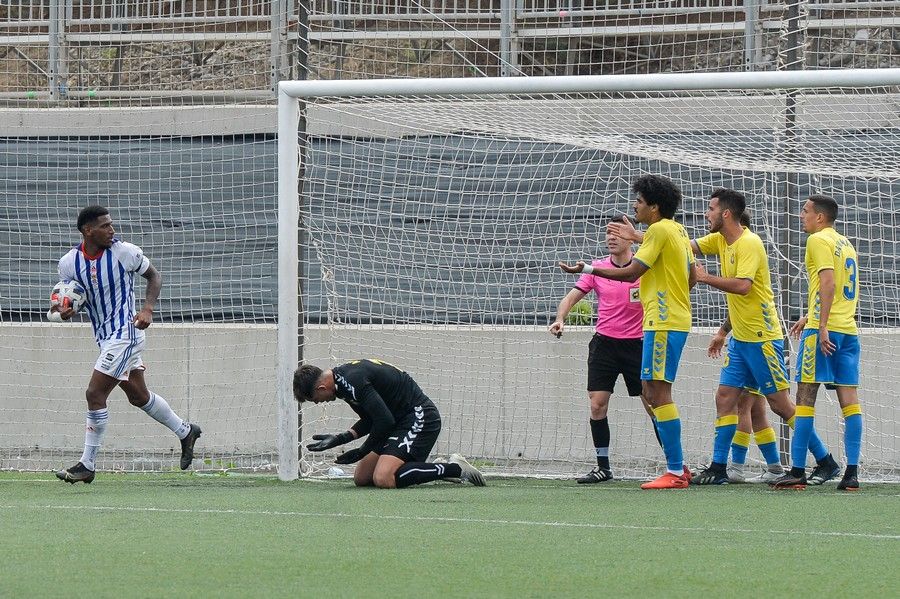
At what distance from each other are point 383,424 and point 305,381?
628 mm

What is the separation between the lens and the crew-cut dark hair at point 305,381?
7.83 m

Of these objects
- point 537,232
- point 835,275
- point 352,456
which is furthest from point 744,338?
point 537,232

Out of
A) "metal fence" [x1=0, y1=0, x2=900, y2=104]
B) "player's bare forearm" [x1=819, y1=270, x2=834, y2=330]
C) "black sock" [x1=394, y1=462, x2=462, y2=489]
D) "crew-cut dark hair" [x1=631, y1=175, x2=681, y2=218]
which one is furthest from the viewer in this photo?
"metal fence" [x1=0, y1=0, x2=900, y2=104]

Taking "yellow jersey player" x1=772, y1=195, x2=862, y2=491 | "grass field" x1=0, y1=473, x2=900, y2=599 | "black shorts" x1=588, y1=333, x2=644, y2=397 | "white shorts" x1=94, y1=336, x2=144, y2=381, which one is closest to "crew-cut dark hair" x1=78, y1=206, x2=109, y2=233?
"white shorts" x1=94, y1=336, x2=144, y2=381

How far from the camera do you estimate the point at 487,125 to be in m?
9.46

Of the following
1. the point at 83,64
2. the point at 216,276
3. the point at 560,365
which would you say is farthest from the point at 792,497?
the point at 83,64

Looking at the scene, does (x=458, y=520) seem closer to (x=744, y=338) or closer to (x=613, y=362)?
(x=613, y=362)

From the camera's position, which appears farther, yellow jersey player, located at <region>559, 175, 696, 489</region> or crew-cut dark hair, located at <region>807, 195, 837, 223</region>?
crew-cut dark hair, located at <region>807, 195, 837, 223</region>

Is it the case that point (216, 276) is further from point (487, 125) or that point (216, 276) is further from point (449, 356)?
point (487, 125)

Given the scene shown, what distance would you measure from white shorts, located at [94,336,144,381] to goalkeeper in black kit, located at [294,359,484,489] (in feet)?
4.55

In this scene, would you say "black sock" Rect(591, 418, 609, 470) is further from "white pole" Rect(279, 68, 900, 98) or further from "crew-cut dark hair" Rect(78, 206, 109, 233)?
"crew-cut dark hair" Rect(78, 206, 109, 233)

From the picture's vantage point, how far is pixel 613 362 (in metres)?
8.72

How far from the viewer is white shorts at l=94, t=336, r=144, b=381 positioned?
8.66 m

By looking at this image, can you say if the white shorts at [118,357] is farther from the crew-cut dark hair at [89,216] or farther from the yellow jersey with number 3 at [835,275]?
the yellow jersey with number 3 at [835,275]
